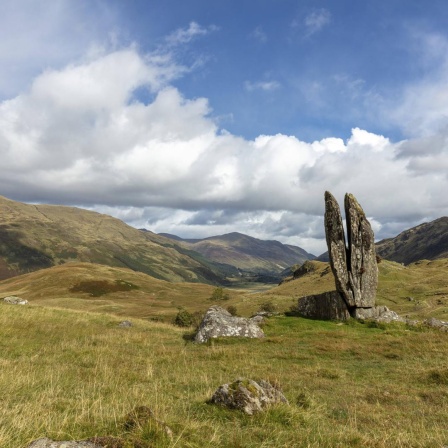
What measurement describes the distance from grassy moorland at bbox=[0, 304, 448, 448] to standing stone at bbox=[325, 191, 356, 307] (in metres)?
6.03

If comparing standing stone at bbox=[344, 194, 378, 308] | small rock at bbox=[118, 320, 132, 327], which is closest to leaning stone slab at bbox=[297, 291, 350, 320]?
standing stone at bbox=[344, 194, 378, 308]

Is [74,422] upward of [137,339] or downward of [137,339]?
upward

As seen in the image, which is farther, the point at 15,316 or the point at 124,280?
the point at 124,280

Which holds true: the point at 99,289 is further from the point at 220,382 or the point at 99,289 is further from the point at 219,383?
the point at 219,383

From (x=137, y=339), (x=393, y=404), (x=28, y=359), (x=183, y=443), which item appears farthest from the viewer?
(x=137, y=339)

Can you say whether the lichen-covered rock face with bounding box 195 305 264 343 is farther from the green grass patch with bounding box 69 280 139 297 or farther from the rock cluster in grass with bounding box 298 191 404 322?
the green grass patch with bounding box 69 280 139 297

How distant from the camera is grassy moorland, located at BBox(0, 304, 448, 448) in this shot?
7.46 metres

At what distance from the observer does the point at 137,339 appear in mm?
24750

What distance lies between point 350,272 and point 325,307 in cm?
430

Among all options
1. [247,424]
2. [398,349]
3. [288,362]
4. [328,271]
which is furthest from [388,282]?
[247,424]

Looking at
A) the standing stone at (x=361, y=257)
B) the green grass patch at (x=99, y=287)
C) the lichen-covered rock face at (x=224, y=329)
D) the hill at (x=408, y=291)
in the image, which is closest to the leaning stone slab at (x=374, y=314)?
the standing stone at (x=361, y=257)

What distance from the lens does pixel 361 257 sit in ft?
120

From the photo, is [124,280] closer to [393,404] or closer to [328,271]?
[328,271]

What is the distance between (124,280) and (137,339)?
118579 millimetres
